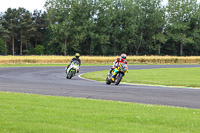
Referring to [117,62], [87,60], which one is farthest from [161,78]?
[87,60]

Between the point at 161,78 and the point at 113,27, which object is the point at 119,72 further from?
the point at 113,27

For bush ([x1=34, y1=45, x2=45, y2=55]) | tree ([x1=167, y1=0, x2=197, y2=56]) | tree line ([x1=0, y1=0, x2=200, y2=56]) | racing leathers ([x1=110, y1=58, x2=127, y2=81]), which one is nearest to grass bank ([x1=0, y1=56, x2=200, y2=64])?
tree line ([x1=0, y1=0, x2=200, y2=56])

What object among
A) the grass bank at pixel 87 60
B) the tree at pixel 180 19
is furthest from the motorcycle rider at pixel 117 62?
the tree at pixel 180 19

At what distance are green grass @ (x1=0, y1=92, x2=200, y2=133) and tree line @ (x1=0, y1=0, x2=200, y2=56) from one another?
71.4m

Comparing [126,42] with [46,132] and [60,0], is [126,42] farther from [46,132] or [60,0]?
[46,132]

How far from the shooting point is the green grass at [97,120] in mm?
6340

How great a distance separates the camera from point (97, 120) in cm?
729

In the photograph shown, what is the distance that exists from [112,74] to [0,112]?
11.1 m

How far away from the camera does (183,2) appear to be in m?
92.5

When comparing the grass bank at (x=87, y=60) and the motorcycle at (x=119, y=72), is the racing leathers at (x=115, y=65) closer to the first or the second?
the motorcycle at (x=119, y=72)

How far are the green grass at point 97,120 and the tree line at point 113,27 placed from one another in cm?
7144

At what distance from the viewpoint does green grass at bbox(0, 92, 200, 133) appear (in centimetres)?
634

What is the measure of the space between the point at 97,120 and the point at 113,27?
82.5 meters

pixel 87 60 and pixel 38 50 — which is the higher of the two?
pixel 38 50
